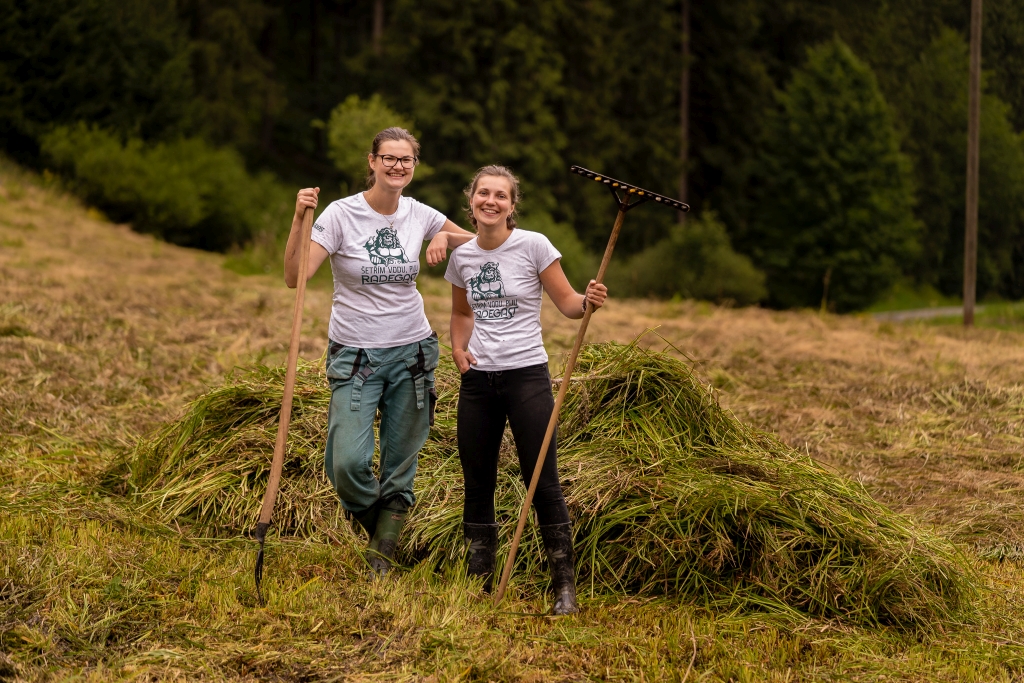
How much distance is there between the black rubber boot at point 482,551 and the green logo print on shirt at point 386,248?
3.70 ft

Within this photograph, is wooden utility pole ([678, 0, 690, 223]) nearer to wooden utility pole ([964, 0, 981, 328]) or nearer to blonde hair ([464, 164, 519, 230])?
wooden utility pole ([964, 0, 981, 328])

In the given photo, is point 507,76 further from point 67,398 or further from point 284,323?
point 67,398

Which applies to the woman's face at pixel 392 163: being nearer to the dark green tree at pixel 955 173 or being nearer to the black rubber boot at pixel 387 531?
the black rubber boot at pixel 387 531

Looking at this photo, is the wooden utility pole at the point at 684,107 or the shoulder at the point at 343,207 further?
the wooden utility pole at the point at 684,107

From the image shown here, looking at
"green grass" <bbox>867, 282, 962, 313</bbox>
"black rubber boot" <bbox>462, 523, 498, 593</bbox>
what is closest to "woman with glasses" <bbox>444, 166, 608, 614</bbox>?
"black rubber boot" <bbox>462, 523, 498, 593</bbox>

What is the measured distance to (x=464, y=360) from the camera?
4090 mm

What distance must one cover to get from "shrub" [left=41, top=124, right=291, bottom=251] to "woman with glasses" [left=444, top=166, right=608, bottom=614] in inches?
756

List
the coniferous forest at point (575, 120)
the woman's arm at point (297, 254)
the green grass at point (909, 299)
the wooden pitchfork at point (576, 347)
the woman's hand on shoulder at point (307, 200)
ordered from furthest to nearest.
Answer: the green grass at point (909, 299) → the coniferous forest at point (575, 120) → the woman's arm at point (297, 254) → the woman's hand on shoulder at point (307, 200) → the wooden pitchfork at point (576, 347)

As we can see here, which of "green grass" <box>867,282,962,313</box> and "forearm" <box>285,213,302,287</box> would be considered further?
"green grass" <box>867,282,962,313</box>

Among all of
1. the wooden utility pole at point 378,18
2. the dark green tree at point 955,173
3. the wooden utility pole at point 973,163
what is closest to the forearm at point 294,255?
the wooden utility pole at point 973,163

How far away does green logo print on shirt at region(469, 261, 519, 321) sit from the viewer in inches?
157

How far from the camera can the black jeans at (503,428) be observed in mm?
3994

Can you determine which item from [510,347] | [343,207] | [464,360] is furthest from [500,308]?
[343,207]

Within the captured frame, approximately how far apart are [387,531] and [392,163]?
5.05ft
